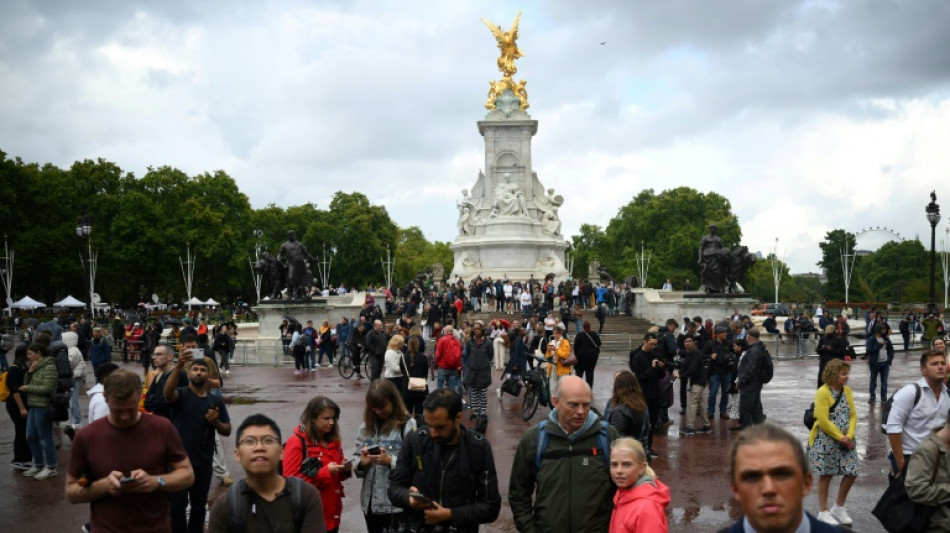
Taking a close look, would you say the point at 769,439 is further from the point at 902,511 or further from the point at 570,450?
the point at 902,511

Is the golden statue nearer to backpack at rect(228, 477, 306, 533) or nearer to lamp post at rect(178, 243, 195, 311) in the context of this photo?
lamp post at rect(178, 243, 195, 311)

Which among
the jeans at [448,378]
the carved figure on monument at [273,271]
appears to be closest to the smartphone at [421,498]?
the jeans at [448,378]

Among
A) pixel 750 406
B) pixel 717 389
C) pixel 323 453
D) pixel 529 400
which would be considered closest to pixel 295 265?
pixel 529 400

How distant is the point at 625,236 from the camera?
89.6 meters

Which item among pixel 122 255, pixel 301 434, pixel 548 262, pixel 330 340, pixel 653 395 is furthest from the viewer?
pixel 122 255

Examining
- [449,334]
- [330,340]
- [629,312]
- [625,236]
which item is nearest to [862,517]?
[449,334]

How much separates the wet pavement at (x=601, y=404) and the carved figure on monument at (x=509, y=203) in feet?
101

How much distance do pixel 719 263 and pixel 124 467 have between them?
104ft

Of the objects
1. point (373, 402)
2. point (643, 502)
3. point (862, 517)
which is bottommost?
point (862, 517)

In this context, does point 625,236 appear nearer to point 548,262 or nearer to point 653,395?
point 548,262

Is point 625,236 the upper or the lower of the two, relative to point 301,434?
upper

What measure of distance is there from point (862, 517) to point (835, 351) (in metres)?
8.06

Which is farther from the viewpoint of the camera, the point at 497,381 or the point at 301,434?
the point at 497,381

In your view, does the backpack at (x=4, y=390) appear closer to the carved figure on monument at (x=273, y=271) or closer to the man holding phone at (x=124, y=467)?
the man holding phone at (x=124, y=467)
